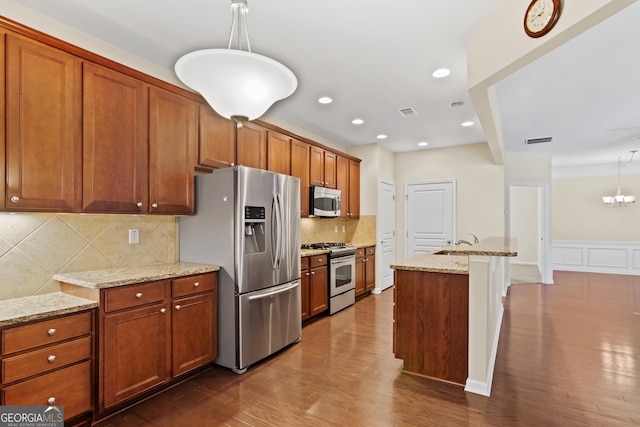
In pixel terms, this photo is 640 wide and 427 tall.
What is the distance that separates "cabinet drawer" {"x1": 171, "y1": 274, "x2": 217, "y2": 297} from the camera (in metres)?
2.53

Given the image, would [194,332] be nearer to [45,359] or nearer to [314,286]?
[45,359]

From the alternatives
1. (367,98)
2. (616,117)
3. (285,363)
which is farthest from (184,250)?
(616,117)

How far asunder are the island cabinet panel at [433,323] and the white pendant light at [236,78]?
190 cm

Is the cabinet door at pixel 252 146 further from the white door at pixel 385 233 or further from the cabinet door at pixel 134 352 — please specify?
the white door at pixel 385 233

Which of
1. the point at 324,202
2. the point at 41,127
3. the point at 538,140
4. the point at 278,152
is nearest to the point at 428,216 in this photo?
the point at 538,140

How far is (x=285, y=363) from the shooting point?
3.01m

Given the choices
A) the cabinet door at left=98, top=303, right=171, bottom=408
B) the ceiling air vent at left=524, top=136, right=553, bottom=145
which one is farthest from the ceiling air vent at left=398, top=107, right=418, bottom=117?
the cabinet door at left=98, top=303, right=171, bottom=408

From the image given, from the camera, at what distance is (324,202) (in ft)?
15.8

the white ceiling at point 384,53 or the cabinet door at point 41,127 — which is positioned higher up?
the white ceiling at point 384,53

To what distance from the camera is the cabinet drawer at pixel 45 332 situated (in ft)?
5.58

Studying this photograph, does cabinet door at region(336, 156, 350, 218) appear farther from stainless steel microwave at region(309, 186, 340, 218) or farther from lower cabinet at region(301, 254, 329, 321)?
lower cabinet at region(301, 254, 329, 321)

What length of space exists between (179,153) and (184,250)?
3.06 ft

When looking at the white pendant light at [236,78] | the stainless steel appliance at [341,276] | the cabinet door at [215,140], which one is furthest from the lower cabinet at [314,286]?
the white pendant light at [236,78]

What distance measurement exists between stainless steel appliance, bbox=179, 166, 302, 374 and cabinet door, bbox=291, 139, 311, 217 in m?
1.05
